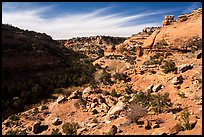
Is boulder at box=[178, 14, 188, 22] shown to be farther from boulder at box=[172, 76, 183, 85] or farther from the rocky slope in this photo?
boulder at box=[172, 76, 183, 85]

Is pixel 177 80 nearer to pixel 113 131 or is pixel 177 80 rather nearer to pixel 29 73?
pixel 113 131

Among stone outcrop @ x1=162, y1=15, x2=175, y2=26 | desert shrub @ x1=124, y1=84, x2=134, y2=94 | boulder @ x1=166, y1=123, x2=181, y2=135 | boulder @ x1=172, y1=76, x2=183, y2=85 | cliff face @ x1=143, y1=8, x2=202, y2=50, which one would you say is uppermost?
stone outcrop @ x1=162, y1=15, x2=175, y2=26

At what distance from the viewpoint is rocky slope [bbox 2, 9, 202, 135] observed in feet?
41.2

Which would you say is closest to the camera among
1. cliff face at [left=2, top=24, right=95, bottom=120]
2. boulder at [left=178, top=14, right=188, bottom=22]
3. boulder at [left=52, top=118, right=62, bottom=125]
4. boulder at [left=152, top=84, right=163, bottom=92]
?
boulder at [left=52, top=118, right=62, bottom=125]

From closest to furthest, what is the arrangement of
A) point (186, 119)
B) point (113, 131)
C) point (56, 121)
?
point (186, 119) < point (113, 131) < point (56, 121)

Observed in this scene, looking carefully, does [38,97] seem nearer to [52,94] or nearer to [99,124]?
[52,94]

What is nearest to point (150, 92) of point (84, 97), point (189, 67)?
point (189, 67)

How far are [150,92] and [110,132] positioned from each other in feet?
22.5

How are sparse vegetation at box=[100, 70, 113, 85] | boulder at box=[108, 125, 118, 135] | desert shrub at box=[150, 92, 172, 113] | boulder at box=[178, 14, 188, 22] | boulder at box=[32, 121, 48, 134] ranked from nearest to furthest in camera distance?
boulder at box=[108, 125, 118, 135], desert shrub at box=[150, 92, 172, 113], boulder at box=[32, 121, 48, 134], sparse vegetation at box=[100, 70, 113, 85], boulder at box=[178, 14, 188, 22]

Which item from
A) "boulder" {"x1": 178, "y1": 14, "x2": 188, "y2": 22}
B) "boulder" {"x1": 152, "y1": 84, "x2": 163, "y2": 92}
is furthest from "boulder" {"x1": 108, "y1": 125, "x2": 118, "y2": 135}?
"boulder" {"x1": 178, "y1": 14, "x2": 188, "y2": 22}

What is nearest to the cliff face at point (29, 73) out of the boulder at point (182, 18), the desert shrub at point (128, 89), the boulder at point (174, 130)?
the desert shrub at point (128, 89)

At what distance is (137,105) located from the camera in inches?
561

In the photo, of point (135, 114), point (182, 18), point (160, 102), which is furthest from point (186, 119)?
point (182, 18)

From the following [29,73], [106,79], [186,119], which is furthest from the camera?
[29,73]
